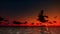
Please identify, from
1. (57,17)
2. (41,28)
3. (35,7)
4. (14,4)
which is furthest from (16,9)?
(57,17)

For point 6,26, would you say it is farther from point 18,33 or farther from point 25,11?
point 25,11

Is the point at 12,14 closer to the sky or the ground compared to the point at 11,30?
closer to the sky

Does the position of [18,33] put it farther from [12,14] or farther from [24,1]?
[24,1]

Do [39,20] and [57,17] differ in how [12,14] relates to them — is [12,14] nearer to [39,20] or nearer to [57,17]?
[39,20]

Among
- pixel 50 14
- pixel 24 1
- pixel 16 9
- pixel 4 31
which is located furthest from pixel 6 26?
pixel 50 14

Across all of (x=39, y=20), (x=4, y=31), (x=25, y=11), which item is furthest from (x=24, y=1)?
(x=4, y=31)

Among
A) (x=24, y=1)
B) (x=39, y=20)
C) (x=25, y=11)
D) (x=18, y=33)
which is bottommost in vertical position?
(x=18, y=33)

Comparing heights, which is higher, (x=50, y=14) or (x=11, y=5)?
(x=11, y=5)

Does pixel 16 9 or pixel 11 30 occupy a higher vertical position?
pixel 16 9
